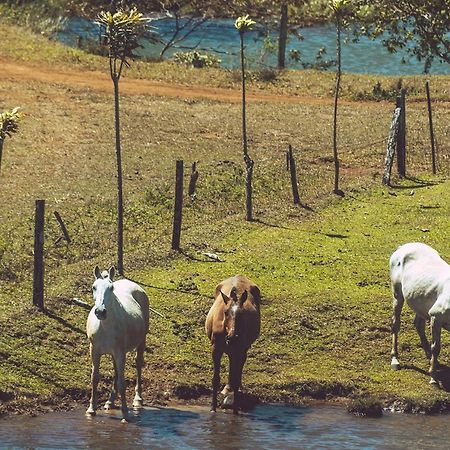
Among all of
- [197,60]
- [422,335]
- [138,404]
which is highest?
[197,60]

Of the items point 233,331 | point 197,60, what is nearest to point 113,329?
point 233,331

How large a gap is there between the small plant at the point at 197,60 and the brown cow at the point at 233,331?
1312 inches

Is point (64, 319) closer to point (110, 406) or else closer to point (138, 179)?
point (110, 406)

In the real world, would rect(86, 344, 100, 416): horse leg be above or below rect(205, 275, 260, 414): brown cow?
below

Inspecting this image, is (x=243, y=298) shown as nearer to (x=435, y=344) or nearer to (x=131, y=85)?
(x=435, y=344)

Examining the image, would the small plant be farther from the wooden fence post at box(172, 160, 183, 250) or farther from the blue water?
the wooden fence post at box(172, 160, 183, 250)

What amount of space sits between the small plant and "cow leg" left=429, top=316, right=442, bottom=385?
1290 inches

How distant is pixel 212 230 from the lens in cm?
2989

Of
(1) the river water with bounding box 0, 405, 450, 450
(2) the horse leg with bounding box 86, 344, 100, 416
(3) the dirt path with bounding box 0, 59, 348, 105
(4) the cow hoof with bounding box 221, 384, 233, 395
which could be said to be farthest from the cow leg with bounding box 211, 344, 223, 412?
(3) the dirt path with bounding box 0, 59, 348, 105

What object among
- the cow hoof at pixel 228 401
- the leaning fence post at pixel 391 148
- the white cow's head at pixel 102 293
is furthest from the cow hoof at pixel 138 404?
the leaning fence post at pixel 391 148

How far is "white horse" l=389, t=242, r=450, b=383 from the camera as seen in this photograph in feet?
71.7

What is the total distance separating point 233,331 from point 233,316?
0.85 feet

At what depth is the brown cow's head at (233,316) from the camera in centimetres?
1998

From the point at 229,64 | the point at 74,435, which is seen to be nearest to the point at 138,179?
the point at 74,435
